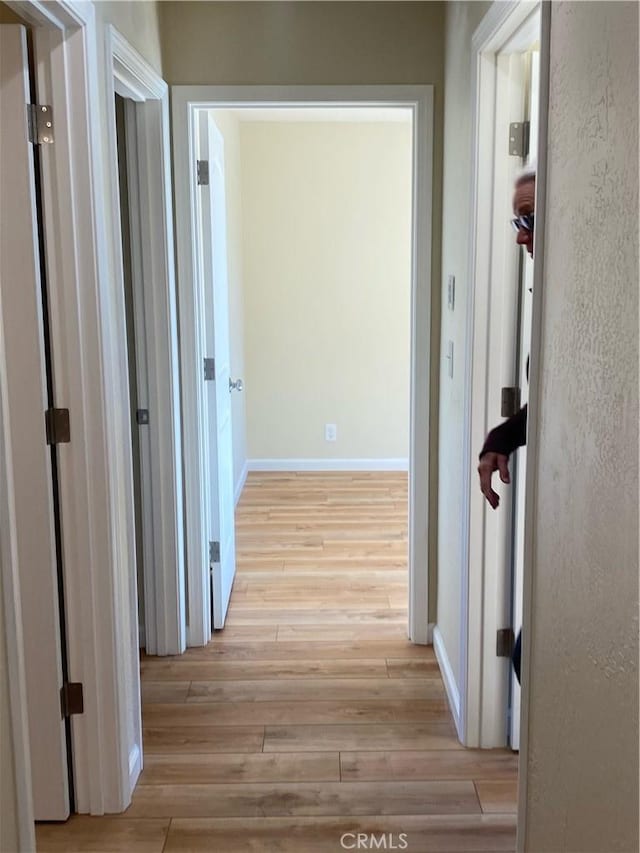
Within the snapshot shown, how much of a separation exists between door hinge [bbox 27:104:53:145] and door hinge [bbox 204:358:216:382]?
53.3 inches

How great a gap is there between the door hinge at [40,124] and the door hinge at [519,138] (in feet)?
4.03

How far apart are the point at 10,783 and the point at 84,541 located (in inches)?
27.2

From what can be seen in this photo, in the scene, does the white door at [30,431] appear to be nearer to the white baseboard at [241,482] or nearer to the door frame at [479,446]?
the door frame at [479,446]

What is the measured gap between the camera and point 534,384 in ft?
4.92

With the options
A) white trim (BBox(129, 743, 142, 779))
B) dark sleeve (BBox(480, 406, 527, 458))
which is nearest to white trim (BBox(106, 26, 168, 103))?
dark sleeve (BBox(480, 406, 527, 458))

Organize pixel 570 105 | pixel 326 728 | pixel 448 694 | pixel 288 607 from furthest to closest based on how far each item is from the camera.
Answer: pixel 288 607, pixel 448 694, pixel 326 728, pixel 570 105

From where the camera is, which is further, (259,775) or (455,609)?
(455,609)

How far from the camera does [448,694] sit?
2.79 m

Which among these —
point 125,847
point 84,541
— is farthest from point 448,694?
point 84,541

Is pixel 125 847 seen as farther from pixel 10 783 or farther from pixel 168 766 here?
pixel 10 783

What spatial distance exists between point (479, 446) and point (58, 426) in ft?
3.98

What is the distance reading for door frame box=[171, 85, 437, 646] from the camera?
2850 millimetres

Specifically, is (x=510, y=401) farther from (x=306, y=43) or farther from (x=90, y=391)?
(x=306, y=43)

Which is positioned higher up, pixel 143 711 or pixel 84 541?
pixel 84 541
